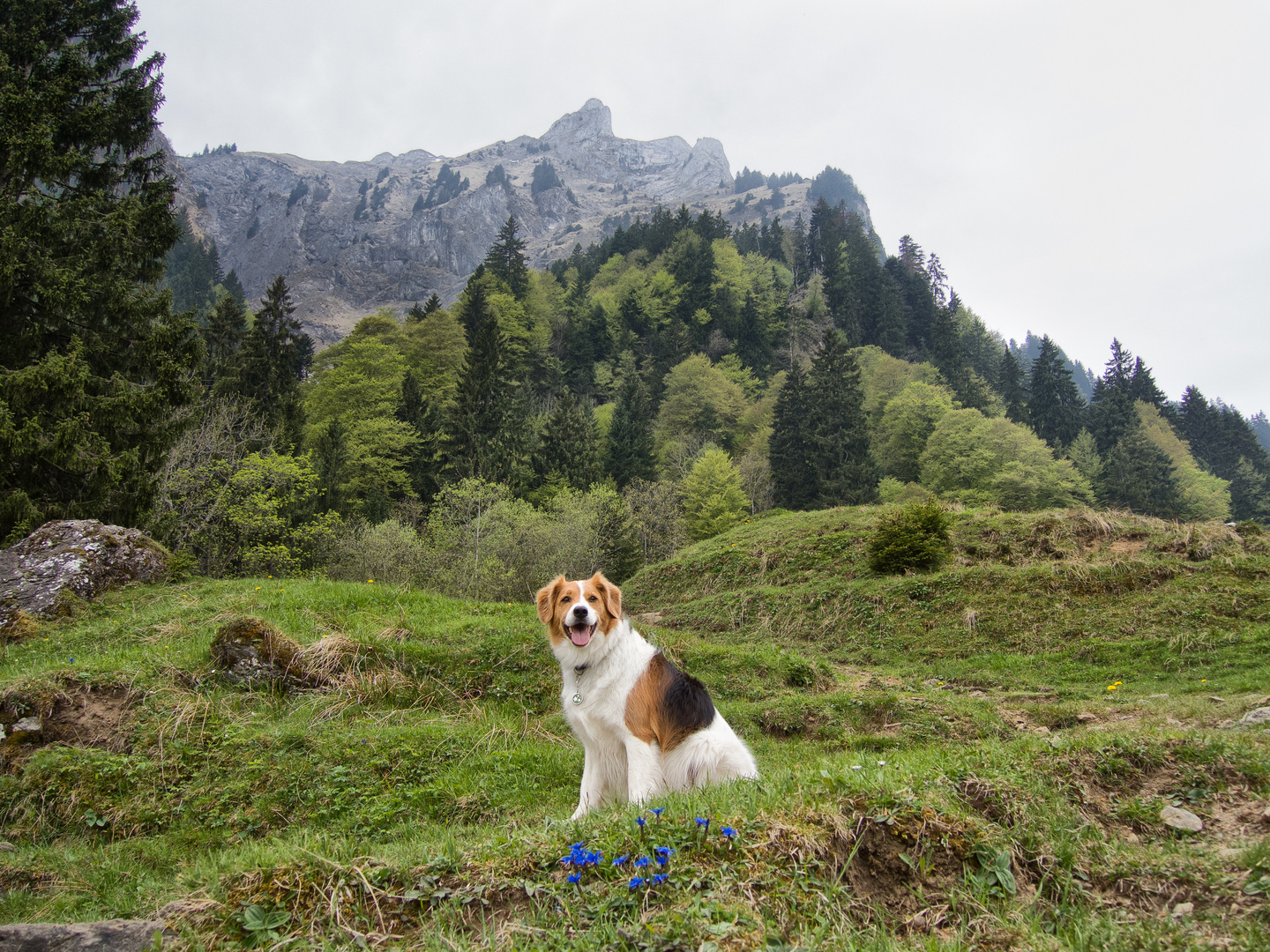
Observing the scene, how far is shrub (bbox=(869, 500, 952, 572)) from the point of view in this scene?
1912cm

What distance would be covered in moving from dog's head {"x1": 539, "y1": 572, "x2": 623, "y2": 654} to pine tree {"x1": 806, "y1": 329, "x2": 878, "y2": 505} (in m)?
46.5

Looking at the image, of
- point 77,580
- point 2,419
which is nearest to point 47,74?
point 2,419

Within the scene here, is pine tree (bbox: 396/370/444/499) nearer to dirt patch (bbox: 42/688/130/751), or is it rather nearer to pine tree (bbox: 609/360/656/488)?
pine tree (bbox: 609/360/656/488)

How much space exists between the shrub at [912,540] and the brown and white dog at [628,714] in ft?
52.0

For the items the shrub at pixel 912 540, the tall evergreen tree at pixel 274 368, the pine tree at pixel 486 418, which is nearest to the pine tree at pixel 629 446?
the pine tree at pixel 486 418

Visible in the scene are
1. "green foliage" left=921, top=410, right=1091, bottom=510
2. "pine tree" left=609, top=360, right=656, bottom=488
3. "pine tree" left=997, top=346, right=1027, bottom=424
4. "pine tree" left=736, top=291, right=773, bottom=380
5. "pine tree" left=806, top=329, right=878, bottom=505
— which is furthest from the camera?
"pine tree" left=736, top=291, right=773, bottom=380

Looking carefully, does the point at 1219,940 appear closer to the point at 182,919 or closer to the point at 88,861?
the point at 182,919

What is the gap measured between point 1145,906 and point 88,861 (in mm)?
7288

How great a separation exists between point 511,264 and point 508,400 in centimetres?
3744

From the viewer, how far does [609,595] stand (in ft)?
18.0

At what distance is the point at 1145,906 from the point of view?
2982 mm

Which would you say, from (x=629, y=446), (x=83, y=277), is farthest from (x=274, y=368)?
(x=83, y=277)

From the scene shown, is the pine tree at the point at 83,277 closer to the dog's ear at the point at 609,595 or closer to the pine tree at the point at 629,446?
the dog's ear at the point at 609,595

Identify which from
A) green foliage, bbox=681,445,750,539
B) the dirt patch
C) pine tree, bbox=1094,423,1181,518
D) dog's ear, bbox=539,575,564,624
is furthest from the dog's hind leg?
pine tree, bbox=1094,423,1181,518
